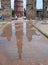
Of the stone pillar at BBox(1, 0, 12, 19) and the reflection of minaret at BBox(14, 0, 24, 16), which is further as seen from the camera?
the reflection of minaret at BBox(14, 0, 24, 16)

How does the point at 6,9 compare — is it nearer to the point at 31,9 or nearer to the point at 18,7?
the point at 31,9

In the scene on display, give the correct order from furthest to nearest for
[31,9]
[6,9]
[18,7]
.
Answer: [18,7] → [31,9] → [6,9]

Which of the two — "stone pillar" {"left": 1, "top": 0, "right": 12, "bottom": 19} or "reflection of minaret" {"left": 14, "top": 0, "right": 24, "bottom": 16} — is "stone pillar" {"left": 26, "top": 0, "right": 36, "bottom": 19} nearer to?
"stone pillar" {"left": 1, "top": 0, "right": 12, "bottom": 19}

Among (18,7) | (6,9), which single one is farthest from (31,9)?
(18,7)

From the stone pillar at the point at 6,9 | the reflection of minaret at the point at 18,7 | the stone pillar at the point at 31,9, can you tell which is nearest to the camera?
the stone pillar at the point at 6,9

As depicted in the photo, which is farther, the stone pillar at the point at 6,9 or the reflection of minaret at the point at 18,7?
the reflection of minaret at the point at 18,7

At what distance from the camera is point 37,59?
683 centimetres

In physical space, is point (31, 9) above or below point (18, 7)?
below

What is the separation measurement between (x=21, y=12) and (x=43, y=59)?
41590 millimetres

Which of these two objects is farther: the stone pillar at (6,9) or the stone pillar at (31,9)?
the stone pillar at (31,9)

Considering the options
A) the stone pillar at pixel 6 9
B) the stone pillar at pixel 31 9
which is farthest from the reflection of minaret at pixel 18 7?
the stone pillar at pixel 6 9

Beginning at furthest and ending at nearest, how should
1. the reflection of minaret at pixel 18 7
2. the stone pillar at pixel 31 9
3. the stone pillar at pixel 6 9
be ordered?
the reflection of minaret at pixel 18 7 < the stone pillar at pixel 31 9 < the stone pillar at pixel 6 9

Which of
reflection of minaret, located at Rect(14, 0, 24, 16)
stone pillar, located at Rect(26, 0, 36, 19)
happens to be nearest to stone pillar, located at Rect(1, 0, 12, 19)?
stone pillar, located at Rect(26, 0, 36, 19)

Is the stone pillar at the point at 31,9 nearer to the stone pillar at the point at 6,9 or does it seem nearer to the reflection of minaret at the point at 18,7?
the stone pillar at the point at 6,9
